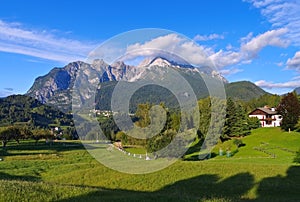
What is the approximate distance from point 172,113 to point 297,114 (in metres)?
52.9

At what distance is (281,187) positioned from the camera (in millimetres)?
29922

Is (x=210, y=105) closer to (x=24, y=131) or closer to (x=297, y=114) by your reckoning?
(x=297, y=114)

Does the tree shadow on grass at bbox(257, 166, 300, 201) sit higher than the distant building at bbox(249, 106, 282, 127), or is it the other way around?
the distant building at bbox(249, 106, 282, 127)

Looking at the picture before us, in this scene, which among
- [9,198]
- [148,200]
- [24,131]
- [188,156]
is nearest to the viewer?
[9,198]

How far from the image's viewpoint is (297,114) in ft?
307

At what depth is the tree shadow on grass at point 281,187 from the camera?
87.7 ft

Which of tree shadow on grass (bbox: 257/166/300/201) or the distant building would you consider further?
the distant building

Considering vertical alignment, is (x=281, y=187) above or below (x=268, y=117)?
below

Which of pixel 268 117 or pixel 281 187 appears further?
pixel 268 117

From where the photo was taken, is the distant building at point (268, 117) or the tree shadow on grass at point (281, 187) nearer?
the tree shadow on grass at point (281, 187)

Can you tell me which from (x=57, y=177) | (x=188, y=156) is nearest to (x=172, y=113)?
(x=188, y=156)

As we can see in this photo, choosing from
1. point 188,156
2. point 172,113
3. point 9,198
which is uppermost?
point 172,113

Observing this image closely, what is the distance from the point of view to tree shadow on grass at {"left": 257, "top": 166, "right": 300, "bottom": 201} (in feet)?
87.7

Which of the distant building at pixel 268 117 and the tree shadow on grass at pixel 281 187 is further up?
the distant building at pixel 268 117
